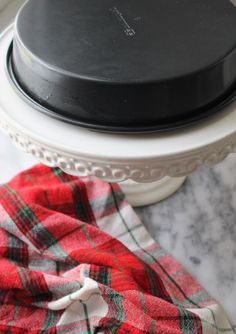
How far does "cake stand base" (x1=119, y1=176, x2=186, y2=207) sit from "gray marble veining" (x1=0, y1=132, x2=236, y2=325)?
0.02m

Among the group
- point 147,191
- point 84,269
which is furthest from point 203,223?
point 84,269

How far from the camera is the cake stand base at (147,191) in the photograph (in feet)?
3.20

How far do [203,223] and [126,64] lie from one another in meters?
0.43

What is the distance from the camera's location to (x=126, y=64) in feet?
2.12

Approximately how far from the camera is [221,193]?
1025mm

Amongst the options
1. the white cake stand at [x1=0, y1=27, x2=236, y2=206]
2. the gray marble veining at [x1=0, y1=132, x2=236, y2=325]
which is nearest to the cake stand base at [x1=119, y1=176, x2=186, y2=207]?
the gray marble veining at [x1=0, y1=132, x2=236, y2=325]

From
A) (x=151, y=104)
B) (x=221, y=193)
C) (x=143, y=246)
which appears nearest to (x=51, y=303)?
(x=143, y=246)

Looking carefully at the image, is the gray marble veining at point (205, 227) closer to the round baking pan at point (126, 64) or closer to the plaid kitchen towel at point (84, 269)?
the plaid kitchen towel at point (84, 269)

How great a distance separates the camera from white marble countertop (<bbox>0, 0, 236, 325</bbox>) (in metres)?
0.88

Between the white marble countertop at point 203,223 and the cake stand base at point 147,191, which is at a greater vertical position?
the cake stand base at point 147,191

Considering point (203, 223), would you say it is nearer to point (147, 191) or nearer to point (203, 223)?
point (203, 223)

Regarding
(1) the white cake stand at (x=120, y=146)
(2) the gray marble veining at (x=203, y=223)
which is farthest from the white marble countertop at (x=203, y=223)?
(1) the white cake stand at (x=120, y=146)

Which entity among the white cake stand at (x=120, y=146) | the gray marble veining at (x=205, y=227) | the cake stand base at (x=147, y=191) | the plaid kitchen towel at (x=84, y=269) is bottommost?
the gray marble veining at (x=205, y=227)

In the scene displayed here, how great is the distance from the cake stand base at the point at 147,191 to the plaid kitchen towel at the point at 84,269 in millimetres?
30
